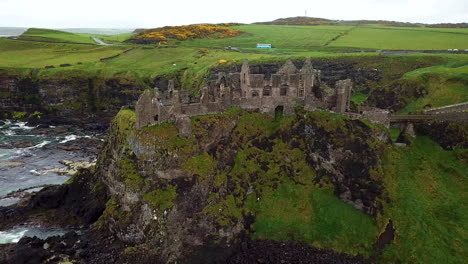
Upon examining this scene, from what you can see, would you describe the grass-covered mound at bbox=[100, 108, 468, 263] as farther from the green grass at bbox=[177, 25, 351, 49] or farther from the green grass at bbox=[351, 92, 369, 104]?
the green grass at bbox=[177, 25, 351, 49]

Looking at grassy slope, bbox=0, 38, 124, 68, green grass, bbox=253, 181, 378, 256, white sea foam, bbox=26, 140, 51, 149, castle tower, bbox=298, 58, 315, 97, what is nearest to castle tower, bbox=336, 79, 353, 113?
castle tower, bbox=298, 58, 315, 97

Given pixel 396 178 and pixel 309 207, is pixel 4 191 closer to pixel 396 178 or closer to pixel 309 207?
pixel 309 207

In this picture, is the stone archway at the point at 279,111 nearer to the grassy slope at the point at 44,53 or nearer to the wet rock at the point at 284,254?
the wet rock at the point at 284,254

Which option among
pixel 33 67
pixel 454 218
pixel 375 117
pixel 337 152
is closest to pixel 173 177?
pixel 337 152

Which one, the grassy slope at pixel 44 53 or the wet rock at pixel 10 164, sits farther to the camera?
the grassy slope at pixel 44 53

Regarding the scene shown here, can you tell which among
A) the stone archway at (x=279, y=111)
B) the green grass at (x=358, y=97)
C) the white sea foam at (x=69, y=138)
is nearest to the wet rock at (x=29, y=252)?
the stone archway at (x=279, y=111)

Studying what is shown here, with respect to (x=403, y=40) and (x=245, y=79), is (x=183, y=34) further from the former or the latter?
(x=245, y=79)

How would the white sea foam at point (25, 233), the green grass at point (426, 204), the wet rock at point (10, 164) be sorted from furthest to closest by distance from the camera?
the wet rock at point (10, 164) < the white sea foam at point (25, 233) < the green grass at point (426, 204)

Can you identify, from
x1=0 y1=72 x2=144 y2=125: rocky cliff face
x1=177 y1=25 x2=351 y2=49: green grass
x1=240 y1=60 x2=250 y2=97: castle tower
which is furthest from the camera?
x1=177 y1=25 x2=351 y2=49: green grass
